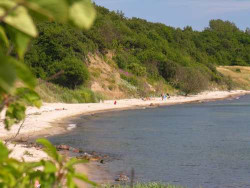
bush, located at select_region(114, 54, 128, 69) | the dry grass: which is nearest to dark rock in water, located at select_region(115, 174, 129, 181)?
bush, located at select_region(114, 54, 128, 69)

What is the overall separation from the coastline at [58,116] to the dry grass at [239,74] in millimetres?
32254

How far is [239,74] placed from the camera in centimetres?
8888

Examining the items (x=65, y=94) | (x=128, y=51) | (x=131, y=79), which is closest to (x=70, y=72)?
(x=65, y=94)

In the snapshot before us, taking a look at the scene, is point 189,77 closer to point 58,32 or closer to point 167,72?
point 167,72

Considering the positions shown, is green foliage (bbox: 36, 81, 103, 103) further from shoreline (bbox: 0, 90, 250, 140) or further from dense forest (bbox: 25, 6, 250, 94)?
→ shoreline (bbox: 0, 90, 250, 140)

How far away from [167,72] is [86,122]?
2778cm

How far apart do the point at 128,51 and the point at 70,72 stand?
18465mm

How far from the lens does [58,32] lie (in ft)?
135

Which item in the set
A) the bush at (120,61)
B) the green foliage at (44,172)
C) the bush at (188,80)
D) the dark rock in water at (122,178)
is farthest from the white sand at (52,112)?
the green foliage at (44,172)

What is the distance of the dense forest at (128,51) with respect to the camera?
128 feet

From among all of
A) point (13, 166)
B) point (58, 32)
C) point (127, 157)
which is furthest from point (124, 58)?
point (13, 166)

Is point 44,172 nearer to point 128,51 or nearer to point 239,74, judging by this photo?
point 128,51

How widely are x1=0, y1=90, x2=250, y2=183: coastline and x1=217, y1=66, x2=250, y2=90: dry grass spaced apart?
3225cm

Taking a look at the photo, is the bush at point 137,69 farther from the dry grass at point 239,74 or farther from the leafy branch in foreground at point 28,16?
the leafy branch in foreground at point 28,16
